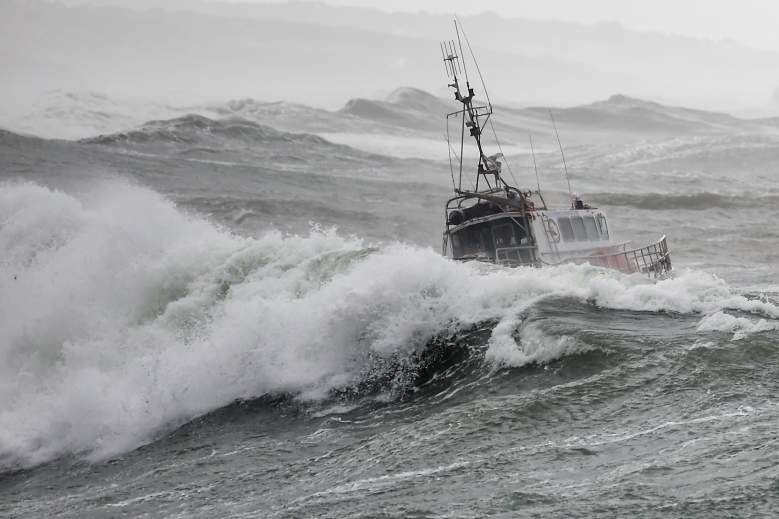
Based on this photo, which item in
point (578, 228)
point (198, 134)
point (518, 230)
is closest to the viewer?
point (518, 230)

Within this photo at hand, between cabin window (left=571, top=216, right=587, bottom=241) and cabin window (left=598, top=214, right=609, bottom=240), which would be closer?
cabin window (left=571, top=216, right=587, bottom=241)

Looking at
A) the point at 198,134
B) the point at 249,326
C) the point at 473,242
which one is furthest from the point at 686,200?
the point at 249,326

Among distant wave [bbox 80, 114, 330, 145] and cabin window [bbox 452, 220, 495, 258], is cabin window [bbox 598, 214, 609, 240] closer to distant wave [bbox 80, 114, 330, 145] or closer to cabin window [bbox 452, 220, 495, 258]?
cabin window [bbox 452, 220, 495, 258]

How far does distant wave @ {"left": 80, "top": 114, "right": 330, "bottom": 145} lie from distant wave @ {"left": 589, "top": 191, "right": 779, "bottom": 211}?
17.1 meters

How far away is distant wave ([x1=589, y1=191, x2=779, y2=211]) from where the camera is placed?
34.9 m

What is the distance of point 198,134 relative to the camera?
145 feet

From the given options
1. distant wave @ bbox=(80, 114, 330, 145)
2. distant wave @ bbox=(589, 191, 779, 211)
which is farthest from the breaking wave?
distant wave @ bbox=(80, 114, 330, 145)

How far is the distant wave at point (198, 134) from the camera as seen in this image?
136 ft

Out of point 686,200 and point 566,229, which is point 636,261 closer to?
point 566,229

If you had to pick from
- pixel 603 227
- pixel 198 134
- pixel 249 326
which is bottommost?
pixel 249 326

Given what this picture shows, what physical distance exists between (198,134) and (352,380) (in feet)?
125

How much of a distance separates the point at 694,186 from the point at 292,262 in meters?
32.3

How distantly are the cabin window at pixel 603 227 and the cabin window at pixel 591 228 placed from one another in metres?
0.15

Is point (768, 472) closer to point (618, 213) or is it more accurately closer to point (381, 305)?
point (381, 305)
